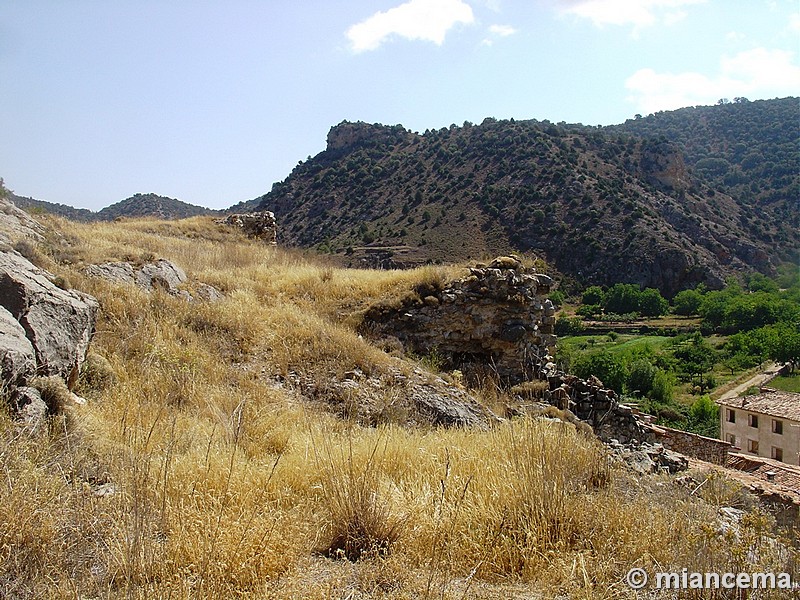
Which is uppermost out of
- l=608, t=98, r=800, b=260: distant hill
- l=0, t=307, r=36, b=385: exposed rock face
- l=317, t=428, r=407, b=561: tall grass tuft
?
l=608, t=98, r=800, b=260: distant hill

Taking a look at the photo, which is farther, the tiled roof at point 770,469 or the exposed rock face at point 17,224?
the tiled roof at point 770,469

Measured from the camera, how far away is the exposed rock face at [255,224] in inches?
830

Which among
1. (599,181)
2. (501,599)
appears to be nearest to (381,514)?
(501,599)

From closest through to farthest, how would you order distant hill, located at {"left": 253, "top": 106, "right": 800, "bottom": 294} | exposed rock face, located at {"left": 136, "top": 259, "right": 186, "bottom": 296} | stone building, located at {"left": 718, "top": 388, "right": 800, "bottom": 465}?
exposed rock face, located at {"left": 136, "top": 259, "right": 186, "bottom": 296} < stone building, located at {"left": 718, "top": 388, "right": 800, "bottom": 465} < distant hill, located at {"left": 253, "top": 106, "right": 800, "bottom": 294}

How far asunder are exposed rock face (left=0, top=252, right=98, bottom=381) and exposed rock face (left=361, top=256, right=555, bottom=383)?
601 cm

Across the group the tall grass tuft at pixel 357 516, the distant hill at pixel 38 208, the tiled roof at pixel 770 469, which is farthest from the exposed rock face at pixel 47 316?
the tiled roof at pixel 770 469

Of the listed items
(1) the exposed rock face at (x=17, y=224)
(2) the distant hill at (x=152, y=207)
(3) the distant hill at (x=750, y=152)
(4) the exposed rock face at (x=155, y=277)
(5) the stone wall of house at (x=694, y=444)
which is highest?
(3) the distant hill at (x=750, y=152)

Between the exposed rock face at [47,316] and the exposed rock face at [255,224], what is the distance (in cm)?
1593

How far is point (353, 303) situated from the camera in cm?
1112

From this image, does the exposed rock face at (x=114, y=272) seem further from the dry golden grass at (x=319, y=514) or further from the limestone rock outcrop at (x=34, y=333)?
the dry golden grass at (x=319, y=514)

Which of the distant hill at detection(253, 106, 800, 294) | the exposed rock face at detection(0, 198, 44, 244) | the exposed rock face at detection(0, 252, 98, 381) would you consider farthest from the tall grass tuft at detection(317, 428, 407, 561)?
the distant hill at detection(253, 106, 800, 294)

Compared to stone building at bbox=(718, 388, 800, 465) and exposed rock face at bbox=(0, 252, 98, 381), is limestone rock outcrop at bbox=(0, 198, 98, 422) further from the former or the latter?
stone building at bbox=(718, 388, 800, 465)

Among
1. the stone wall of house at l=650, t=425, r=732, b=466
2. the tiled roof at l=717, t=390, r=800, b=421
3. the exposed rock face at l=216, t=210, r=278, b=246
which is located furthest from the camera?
the tiled roof at l=717, t=390, r=800, b=421

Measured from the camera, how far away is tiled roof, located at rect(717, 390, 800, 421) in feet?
81.5
